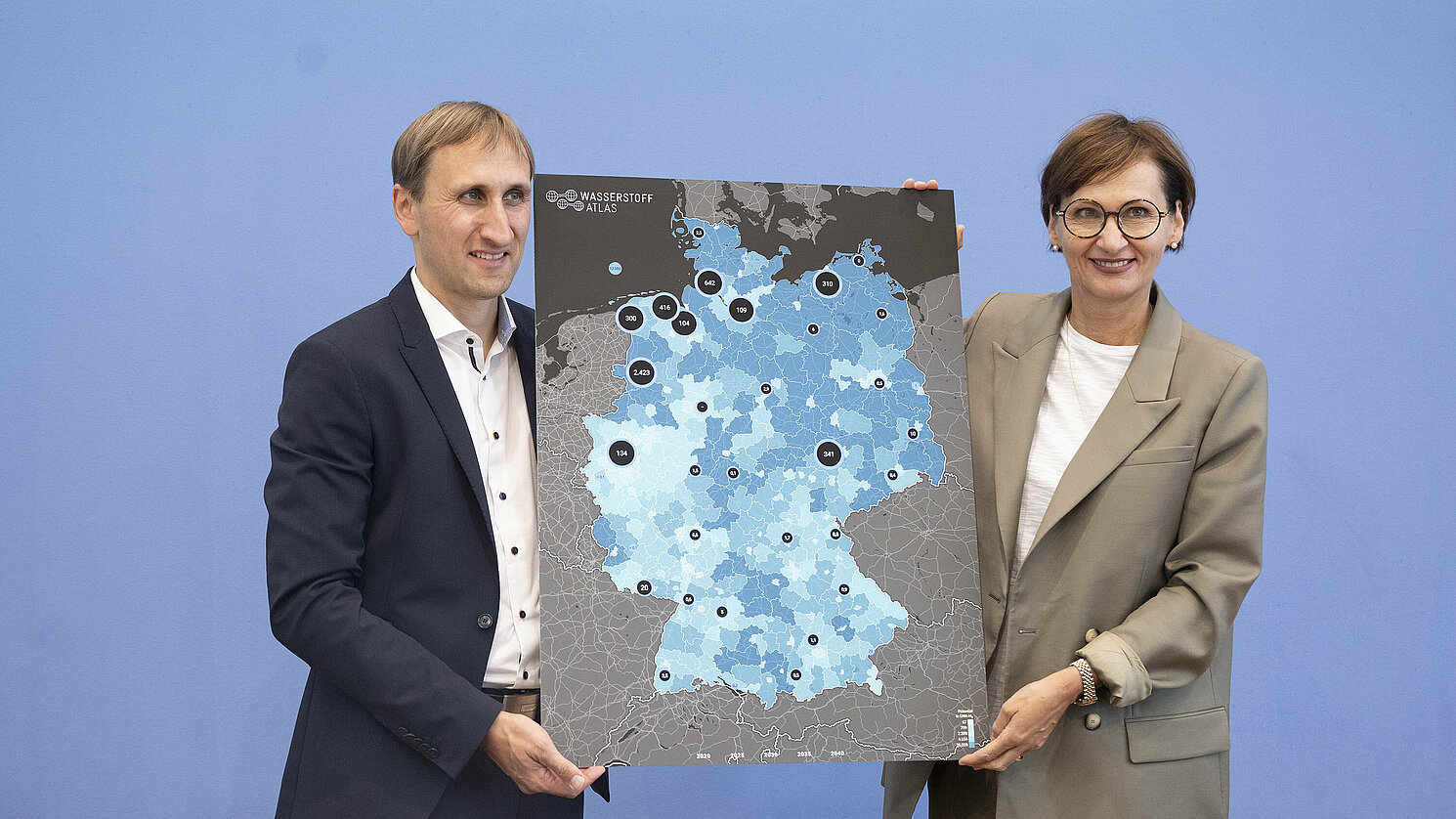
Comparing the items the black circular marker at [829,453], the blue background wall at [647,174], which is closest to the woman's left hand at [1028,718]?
the black circular marker at [829,453]

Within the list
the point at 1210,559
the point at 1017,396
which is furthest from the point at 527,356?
the point at 1210,559

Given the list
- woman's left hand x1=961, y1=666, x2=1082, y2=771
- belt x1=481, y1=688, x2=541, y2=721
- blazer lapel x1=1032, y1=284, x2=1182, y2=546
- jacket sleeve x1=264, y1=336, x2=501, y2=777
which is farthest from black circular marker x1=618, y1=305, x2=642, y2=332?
woman's left hand x1=961, y1=666, x2=1082, y2=771

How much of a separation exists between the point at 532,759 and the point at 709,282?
2.75ft

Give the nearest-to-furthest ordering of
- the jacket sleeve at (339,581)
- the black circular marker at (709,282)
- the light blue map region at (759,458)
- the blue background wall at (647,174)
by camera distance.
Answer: the jacket sleeve at (339,581), the light blue map region at (759,458), the black circular marker at (709,282), the blue background wall at (647,174)

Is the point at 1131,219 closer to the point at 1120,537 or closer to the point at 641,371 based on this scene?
the point at 1120,537

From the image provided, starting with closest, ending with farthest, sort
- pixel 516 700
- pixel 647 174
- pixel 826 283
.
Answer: pixel 516 700
pixel 826 283
pixel 647 174

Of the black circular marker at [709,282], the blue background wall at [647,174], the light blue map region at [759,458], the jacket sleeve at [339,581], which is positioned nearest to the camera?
the jacket sleeve at [339,581]

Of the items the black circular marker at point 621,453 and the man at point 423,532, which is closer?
the man at point 423,532

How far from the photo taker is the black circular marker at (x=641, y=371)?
1741 millimetres

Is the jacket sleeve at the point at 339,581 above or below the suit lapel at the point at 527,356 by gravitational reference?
below

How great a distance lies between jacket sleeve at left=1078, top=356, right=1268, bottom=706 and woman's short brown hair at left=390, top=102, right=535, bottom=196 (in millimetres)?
1280

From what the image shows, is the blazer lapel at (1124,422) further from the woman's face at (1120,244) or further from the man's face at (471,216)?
the man's face at (471,216)

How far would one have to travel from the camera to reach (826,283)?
6.03 ft

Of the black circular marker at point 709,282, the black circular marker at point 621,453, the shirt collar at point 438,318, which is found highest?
the black circular marker at point 709,282
